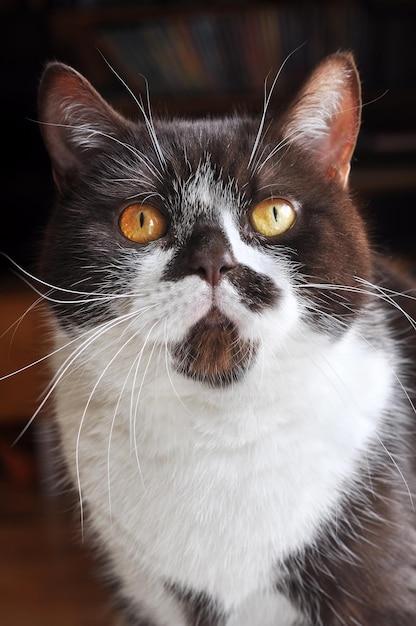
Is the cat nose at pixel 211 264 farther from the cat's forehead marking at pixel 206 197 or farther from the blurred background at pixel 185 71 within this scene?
the blurred background at pixel 185 71

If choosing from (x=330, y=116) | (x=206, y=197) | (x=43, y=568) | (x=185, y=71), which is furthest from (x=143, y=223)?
(x=185, y=71)

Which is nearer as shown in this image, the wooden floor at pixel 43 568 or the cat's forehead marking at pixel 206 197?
the cat's forehead marking at pixel 206 197

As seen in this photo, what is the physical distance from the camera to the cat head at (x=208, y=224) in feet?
2.06

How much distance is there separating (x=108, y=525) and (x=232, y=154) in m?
0.37

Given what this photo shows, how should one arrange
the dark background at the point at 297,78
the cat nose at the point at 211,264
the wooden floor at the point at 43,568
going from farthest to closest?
the dark background at the point at 297,78
the wooden floor at the point at 43,568
the cat nose at the point at 211,264

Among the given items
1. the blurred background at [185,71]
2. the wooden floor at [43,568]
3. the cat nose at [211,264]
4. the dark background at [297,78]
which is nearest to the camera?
the cat nose at [211,264]

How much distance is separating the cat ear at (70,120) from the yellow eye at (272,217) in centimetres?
17

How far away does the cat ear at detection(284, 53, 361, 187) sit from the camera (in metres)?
0.69

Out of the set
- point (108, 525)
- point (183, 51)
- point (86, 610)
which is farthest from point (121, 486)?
point (183, 51)

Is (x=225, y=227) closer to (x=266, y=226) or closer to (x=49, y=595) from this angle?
(x=266, y=226)

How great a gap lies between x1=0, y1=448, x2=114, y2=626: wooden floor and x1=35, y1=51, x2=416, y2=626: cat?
269mm

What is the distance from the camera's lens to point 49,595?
3.75ft

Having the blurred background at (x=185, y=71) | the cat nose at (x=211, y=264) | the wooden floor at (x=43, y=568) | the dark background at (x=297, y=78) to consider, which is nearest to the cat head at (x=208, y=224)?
the cat nose at (x=211, y=264)

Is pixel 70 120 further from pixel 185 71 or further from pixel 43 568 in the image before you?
pixel 185 71
